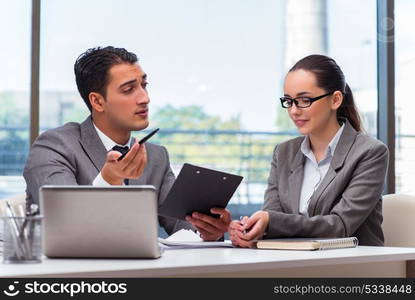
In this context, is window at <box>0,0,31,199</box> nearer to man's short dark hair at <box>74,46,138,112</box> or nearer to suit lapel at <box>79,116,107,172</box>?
man's short dark hair at <box>74,46,138,112</box>

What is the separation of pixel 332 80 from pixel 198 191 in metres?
0.80

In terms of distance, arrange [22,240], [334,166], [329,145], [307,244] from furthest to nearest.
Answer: [329,145] → [334,166] → [307,244] → [22,240]

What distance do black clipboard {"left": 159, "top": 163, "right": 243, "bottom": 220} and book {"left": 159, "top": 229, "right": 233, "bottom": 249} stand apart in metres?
0.09

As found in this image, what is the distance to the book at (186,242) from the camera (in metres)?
2.26

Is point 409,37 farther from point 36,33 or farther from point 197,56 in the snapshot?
point 36,33

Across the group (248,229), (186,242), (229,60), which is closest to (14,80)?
(229,60)

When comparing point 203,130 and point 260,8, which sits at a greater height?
point 260,8

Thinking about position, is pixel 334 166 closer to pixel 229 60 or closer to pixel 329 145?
pixel 329 145

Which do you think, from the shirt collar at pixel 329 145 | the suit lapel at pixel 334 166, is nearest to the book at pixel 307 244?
the suit lapel at pixel 334 166

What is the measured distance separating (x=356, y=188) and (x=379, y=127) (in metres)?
2.12

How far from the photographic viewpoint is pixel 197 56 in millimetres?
4535

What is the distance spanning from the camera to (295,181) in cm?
278

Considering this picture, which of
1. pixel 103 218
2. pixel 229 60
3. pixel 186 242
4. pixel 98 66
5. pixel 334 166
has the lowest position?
pixel 186 242

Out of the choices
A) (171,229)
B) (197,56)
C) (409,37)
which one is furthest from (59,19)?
(409,37)
